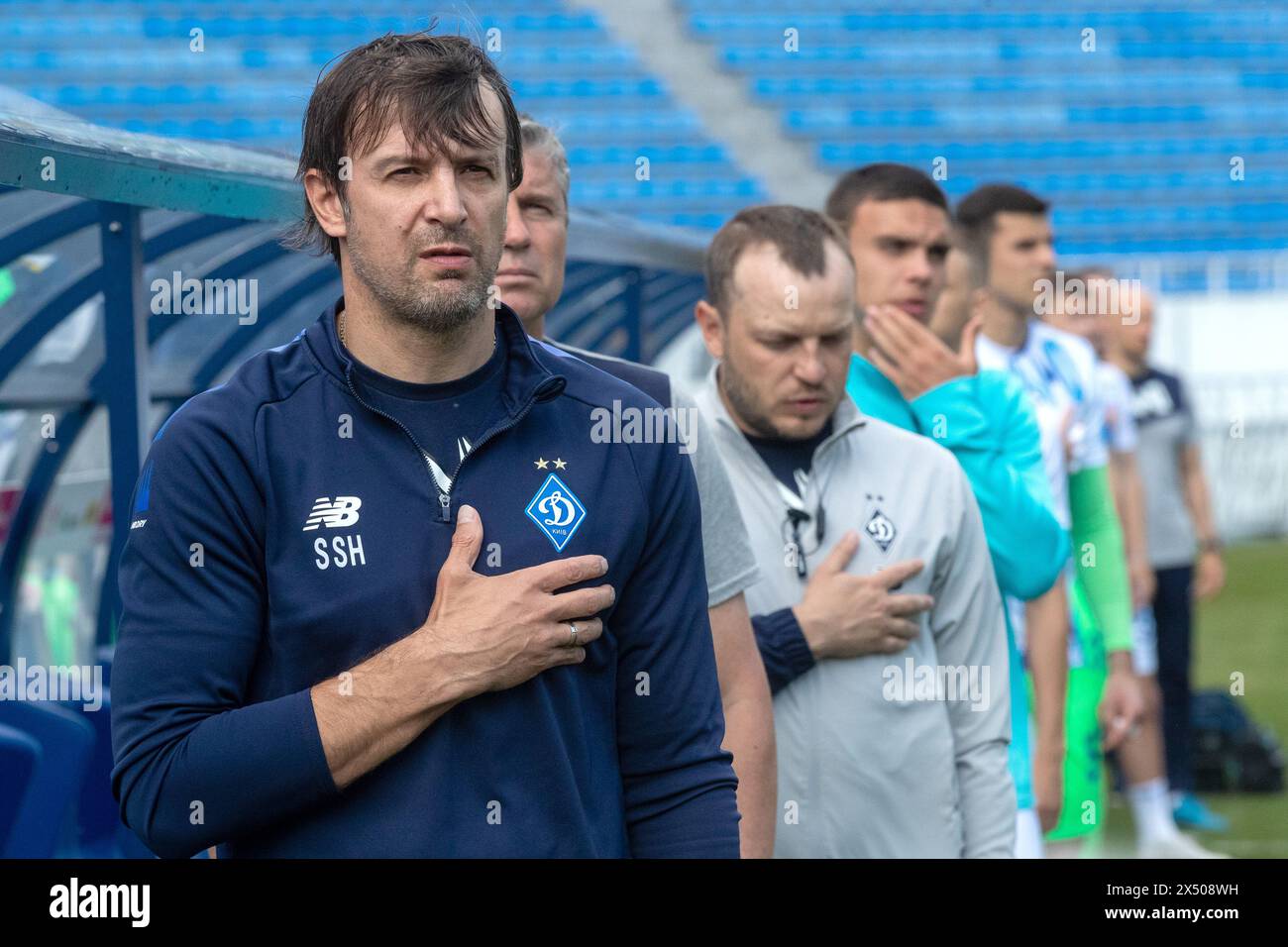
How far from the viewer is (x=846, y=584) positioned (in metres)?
2.51

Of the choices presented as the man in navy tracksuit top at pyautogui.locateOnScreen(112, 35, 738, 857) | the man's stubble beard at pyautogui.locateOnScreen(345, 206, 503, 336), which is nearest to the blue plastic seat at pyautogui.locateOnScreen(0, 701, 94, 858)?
the man in navy tracksuit top at pyautogui.locateOnScreen(112, 35, 738, 857)

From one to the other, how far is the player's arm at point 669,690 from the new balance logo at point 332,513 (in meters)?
0.31

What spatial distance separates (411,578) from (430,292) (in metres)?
0.29

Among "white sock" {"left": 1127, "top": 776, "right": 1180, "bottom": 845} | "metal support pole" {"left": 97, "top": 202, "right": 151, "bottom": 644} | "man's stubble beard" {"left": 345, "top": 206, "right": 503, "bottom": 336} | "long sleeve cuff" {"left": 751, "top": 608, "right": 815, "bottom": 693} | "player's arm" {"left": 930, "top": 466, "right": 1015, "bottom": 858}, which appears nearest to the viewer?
"man's stubble beard" {"left": 345, "top": 206, "right": 503, "bottom": 336}

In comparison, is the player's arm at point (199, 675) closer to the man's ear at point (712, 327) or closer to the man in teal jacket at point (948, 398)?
the man's ear at point (712, 327)

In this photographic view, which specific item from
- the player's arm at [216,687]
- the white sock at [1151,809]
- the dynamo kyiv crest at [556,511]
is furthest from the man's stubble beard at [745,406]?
the white sock at [1151,809]

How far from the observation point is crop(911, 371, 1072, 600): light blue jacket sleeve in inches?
118

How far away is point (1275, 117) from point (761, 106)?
5.32 m

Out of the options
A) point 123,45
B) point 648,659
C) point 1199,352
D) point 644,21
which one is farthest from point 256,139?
point 648,659

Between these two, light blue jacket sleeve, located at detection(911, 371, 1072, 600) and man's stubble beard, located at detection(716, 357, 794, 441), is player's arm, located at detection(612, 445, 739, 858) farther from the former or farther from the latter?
light blue jacket sleeve, located at detection(911, 371, 1072, 600)

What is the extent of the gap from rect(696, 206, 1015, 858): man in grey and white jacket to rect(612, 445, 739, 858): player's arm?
28.2 inches

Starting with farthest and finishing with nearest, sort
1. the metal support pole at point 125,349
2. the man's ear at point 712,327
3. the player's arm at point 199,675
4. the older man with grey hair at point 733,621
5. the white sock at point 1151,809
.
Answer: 1. the white sock at point 1151,809
2. the metal support pole at point 125,349
3. the man's ear at point 712,327
4. the older man with grey hair at point 733,621
5. the player's arm at point 199,675

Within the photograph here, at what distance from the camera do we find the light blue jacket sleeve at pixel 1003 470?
2.99 m

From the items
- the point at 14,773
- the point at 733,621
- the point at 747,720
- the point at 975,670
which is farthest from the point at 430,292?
the point at 14,773
